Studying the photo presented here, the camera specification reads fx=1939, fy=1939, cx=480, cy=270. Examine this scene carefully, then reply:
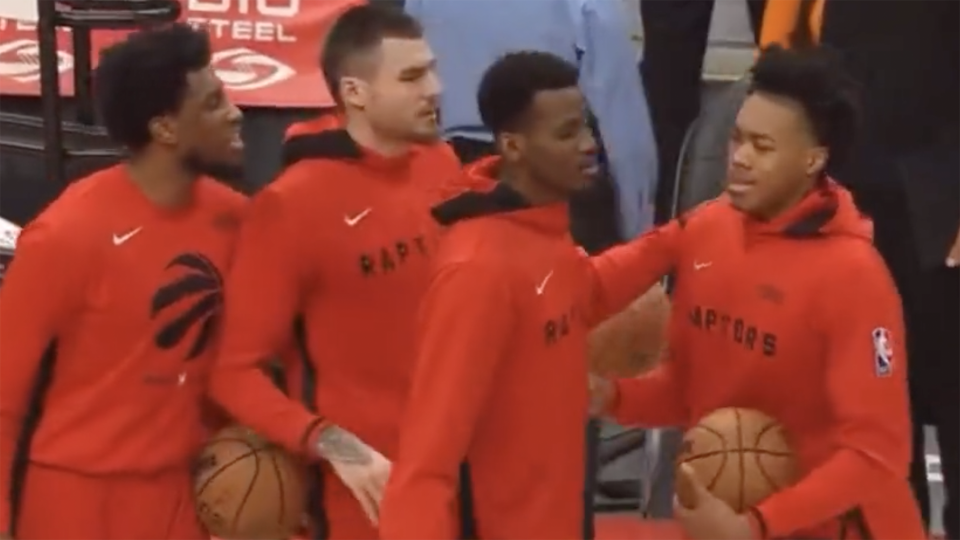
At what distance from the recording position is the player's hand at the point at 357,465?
313 centimetres

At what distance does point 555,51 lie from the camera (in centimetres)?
450

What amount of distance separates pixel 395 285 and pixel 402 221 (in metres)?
0.11

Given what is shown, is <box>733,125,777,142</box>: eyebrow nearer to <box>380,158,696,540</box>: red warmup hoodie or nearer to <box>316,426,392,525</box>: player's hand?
<box>380,158,696,540</box>: red warmup hoodie

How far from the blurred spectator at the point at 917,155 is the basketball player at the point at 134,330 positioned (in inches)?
51.4

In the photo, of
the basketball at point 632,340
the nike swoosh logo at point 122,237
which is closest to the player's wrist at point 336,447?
the nike swoosh logo at point 122,237

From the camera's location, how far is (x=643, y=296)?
354cm

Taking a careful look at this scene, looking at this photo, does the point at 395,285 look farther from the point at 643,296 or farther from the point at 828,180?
the point at 828,180

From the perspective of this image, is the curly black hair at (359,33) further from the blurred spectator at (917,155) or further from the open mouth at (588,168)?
the blurred spectator at (917,155)

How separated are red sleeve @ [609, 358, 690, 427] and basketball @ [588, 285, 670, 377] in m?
0.07

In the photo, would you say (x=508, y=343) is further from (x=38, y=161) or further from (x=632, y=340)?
(x=38, y=161)

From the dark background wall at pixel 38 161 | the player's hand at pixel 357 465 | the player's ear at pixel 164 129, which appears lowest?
the dark background wall at pixel 38 161

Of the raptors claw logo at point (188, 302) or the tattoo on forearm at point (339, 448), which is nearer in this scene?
the tattoo on forearm at point (339, 448)

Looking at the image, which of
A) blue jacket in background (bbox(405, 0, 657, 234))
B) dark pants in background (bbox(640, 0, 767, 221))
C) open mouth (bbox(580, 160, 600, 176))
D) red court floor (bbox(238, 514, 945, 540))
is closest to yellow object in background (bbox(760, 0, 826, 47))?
blue jacket in background (bbox(405, 0, 657, 234))

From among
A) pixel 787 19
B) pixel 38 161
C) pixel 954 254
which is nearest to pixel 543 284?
pixel 954 254
